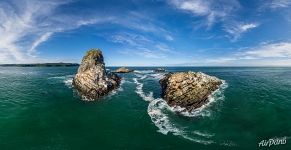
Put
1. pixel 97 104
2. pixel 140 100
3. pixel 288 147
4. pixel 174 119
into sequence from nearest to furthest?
pixel 288 147 → pixel 174 119 → pixel 97 104 → pixel 140 100

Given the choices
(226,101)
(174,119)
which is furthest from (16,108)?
(226,101)

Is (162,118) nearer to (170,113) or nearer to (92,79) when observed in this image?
(170,113)

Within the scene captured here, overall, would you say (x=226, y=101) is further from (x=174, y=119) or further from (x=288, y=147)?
(x=288, y=147)

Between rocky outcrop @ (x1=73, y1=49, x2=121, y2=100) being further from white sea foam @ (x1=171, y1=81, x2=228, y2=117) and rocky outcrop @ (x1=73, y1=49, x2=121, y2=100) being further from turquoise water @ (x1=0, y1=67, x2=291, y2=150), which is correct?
white sea foam @ (x1=171, y1=81, x2=228, y2=117)

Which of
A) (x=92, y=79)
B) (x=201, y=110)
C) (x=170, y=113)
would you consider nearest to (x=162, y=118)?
(x=170, y=113)

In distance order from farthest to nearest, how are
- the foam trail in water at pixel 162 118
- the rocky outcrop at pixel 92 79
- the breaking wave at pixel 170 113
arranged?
the rocky outcrop at pixel 92 79 → the foam trail in water at pixel 162 118 → the breaking wave at pixel 170 113

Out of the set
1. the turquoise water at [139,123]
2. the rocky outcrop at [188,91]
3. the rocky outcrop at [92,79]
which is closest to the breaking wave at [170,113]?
the turquoise water at [139,123]

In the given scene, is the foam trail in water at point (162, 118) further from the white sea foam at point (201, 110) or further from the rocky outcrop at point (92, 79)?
the rocky outcrop at point (92, 79)
